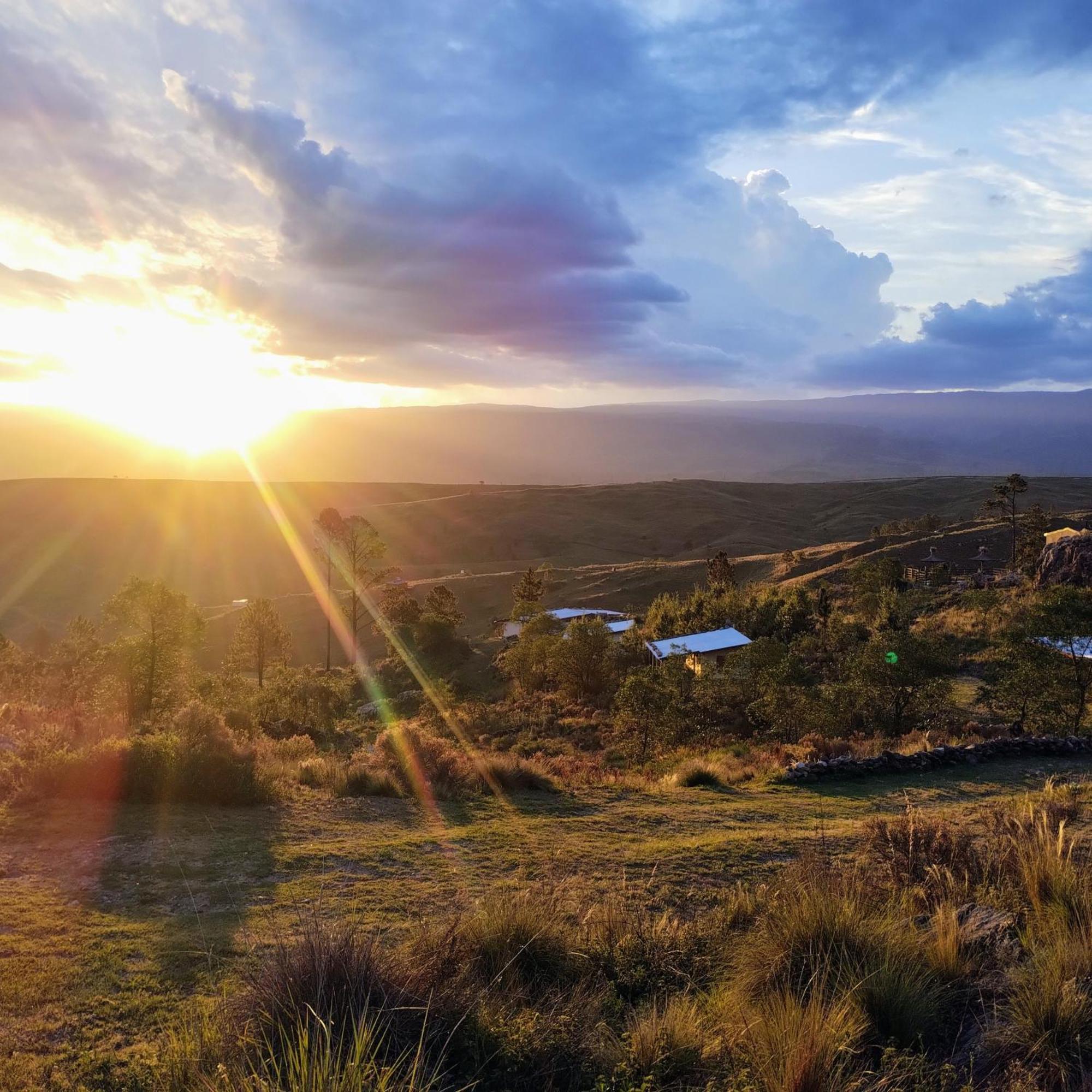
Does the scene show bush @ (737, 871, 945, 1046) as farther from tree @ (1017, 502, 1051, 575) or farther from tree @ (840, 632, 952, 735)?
tree @ (1017, 502, 1051, 575)

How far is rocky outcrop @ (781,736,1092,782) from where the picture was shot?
1373 cm

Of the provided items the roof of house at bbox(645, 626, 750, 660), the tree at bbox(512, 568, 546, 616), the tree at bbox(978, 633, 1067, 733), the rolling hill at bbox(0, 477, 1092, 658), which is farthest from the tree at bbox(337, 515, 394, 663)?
the tree at bbox(978, 633, 1067, 733)

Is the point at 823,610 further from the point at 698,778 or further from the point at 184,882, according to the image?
the point at 184,882

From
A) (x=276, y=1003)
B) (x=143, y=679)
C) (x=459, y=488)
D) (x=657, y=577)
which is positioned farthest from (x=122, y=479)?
(x=276, y=1003)

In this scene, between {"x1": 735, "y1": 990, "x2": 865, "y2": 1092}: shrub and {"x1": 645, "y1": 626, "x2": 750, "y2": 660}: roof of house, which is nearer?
{"x1": 735, "y1": 990, "x2": 865, "y2": 1092}: shrub

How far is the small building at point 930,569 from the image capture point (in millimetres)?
48844

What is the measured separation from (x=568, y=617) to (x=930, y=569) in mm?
24505

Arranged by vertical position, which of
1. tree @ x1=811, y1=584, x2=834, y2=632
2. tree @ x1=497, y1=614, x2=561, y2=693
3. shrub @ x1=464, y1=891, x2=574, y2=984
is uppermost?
shrub @ x1=464, y1=891, x2=574, y2=984

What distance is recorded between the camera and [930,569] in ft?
173

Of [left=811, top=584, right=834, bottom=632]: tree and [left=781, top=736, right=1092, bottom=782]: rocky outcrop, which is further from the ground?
[left=781, top=736, right=1092, bottom=782]: rocky outcrop

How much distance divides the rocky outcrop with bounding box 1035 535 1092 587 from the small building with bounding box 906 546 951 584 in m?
7.55

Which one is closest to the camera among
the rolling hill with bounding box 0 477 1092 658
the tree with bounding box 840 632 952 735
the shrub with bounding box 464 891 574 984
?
the shrub with bounding box 464 891 574 984

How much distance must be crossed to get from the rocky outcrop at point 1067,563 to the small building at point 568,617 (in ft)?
70.5

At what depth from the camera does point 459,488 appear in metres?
178
